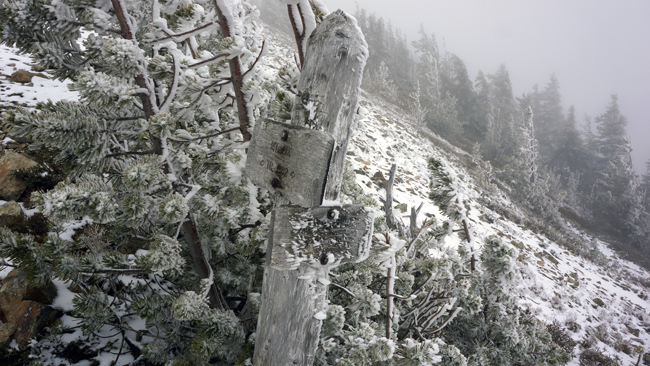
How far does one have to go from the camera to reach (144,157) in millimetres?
1598

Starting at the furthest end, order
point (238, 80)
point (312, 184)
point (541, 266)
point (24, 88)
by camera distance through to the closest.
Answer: point (541, 266) → point (24, 88) → point (238, 80) → point (312, 184)

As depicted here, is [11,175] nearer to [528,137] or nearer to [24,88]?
[24,88]

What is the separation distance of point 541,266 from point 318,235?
1051 centimetres

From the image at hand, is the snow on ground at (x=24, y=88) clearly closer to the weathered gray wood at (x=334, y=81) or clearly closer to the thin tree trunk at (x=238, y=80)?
the thin tree trunk at (x=238, y=80)

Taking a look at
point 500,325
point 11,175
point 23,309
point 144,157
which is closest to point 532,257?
point 500,325

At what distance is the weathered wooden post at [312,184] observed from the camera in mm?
1213

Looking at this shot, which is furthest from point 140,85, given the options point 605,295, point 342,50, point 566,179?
point 566,179

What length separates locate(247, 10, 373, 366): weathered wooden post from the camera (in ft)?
3.98

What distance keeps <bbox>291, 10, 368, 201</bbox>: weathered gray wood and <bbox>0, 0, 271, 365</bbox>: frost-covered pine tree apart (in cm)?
68

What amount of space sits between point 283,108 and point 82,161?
123cm

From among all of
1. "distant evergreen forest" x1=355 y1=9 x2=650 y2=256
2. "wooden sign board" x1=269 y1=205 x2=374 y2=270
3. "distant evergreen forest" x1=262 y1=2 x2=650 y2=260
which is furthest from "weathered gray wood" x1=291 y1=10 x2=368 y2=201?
"distant evergreen forest" x1=355 y1=9 x2=650 y2=256

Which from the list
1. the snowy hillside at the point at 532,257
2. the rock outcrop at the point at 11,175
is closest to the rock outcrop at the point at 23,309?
the rock outcrop at the point at 11,175

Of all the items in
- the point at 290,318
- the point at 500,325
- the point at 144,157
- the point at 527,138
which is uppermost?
the point at 527,138

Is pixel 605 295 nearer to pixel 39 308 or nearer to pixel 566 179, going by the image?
pixel 39 308
